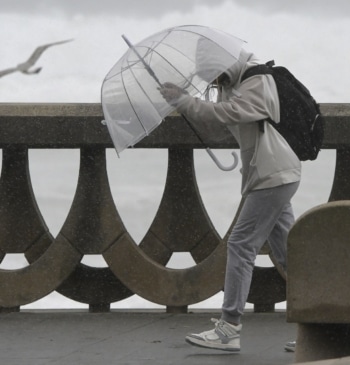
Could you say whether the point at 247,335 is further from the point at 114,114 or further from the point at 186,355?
the point at 114,114

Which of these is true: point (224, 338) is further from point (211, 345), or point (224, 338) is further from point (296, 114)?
point (296, 114)

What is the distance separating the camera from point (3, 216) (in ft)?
33.6

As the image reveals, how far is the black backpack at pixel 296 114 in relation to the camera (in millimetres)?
7930

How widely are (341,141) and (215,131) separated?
1.78m

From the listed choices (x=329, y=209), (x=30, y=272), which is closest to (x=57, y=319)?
(x=30, y=272)

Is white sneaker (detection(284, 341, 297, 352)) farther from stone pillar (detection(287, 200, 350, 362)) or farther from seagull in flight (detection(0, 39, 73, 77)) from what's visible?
seagull in flight (detection(0, 39, 73, 77))

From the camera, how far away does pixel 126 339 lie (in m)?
8.91

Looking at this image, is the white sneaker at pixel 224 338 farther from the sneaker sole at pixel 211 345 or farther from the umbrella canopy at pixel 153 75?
the umbrella canopy at pixel 153 75

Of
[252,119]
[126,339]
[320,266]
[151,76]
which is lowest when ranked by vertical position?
[126,339]

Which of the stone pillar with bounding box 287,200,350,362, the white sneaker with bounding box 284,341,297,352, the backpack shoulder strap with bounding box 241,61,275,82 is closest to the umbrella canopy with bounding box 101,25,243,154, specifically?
the backpack shoulder strap with bounding box 241,61,275,82

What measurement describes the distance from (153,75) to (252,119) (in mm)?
716

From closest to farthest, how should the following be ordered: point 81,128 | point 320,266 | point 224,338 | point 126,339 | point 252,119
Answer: point 320,266, point 252,119, point 224,338, point 126,339, point 81,128

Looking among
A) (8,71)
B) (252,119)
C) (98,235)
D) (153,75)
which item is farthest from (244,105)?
(8,71)

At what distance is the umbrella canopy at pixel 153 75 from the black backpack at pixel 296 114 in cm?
28
